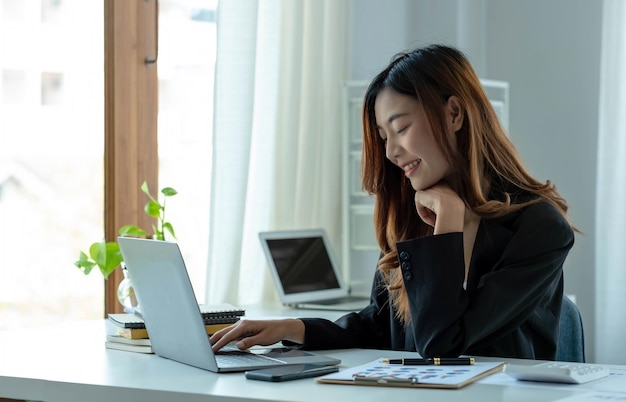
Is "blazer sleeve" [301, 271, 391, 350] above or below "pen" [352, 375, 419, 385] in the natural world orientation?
below

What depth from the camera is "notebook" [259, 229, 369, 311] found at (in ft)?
9.30

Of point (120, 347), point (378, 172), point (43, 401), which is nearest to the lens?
point (43, 401)

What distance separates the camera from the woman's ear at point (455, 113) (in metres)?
1.80

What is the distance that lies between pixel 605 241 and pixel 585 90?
65cm

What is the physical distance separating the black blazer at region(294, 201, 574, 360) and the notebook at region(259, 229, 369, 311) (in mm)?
1010

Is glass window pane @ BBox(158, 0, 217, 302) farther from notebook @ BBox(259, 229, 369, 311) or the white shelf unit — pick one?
the white shelf unit

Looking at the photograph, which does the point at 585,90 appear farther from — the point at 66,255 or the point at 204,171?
the point at 66,255

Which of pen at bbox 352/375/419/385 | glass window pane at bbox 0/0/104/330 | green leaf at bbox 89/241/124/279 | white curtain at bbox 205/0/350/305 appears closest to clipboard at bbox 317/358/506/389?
pen at bbox 352/375/419/385

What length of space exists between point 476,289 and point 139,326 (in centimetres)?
A: 63

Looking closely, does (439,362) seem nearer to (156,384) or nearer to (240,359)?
(240,359)

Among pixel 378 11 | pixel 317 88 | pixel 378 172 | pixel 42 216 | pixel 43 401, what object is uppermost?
pixel 378 11

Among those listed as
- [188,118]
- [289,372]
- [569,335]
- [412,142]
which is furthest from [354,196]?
[289,372]

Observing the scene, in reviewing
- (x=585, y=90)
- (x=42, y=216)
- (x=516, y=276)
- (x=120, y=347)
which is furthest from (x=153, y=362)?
(x=585, y=90)

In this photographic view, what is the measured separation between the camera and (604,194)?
351 cm
